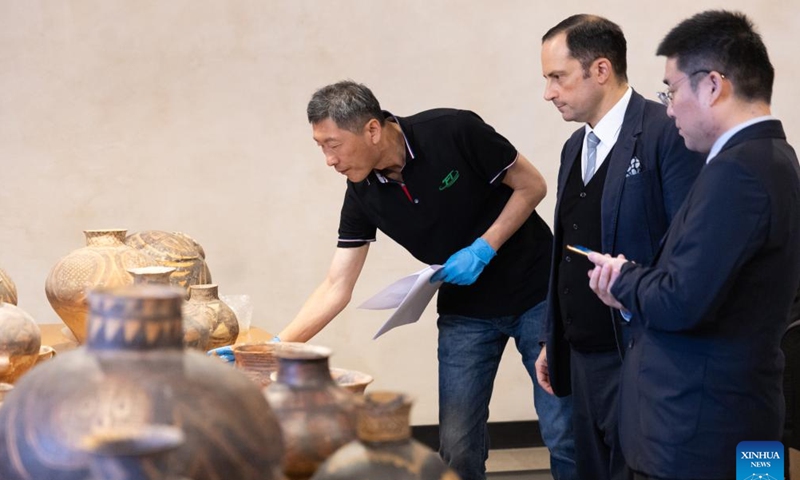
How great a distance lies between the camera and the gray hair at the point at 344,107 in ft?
9.15

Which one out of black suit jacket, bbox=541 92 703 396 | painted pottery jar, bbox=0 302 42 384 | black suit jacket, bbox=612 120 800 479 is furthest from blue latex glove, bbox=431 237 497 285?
painted pottery jar, bbox=0 302 42 384

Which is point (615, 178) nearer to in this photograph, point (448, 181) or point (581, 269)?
point (581, 269)

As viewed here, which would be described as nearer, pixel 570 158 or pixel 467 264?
pixel 570 158

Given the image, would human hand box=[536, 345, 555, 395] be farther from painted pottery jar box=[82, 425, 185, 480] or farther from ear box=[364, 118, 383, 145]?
painted pottery jar box=[82, 425, 185, 480]

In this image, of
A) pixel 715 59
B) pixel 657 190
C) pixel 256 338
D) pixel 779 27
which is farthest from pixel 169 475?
pixel 779 27

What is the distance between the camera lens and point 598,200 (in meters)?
2.45

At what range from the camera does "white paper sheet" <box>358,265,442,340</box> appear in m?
2.71

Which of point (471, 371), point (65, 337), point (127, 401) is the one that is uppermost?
point (127, 401)

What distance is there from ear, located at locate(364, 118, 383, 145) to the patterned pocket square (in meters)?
0.81

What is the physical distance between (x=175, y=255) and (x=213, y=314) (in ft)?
1.56

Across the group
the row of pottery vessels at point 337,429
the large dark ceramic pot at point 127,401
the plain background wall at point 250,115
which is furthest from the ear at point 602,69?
the plain background wall at point 250,115

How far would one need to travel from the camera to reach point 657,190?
2309mm

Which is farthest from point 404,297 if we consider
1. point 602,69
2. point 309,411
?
point 309,411


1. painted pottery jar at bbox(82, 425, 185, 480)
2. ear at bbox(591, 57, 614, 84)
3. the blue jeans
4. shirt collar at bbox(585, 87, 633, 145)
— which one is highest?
ear at bbox(591, 57, 614, 84)
